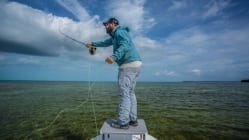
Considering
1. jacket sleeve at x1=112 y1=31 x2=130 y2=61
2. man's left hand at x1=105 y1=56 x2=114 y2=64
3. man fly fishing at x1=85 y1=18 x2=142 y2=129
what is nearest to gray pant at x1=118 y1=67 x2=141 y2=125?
man fly fishing at x1=85 y1=18 x2=142 y2=129

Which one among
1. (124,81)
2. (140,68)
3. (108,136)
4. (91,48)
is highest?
(91,48)

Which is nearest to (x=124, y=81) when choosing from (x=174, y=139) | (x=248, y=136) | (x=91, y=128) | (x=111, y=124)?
(x=111, y=124)

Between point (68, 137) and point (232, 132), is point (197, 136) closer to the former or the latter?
point (232, 132)

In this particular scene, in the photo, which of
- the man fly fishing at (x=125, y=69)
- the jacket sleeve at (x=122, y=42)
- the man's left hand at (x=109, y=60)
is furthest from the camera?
the man fly fishing at (x=125, y=69)

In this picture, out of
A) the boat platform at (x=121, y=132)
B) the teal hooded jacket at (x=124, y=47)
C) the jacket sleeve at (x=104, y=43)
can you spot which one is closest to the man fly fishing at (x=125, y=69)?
the teal hooded jacket at (x=124, y=47)

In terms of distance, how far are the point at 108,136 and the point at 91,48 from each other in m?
2.46

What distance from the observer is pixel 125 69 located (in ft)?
13.9

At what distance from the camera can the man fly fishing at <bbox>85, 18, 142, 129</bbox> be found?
4098 millimetres

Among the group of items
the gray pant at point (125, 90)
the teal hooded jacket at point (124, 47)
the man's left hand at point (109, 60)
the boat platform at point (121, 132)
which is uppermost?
the teal hooded jacket at point (124, 47)

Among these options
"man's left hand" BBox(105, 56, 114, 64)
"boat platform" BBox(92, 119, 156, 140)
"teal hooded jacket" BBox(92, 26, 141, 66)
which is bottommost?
"boat platform" BBox(92, 119, 156, 140)

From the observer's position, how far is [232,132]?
333 inches

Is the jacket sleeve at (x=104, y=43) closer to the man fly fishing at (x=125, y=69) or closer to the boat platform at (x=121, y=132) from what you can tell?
the man fly fishing at (x=125, y=69)

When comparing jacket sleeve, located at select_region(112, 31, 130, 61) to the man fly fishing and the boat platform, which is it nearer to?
the man fly fishing

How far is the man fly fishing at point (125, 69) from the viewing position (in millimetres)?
4098
